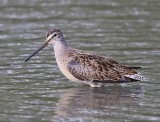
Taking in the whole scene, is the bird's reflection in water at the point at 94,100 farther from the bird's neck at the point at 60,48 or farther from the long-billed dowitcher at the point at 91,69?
the bird's neck at the point at 60,48

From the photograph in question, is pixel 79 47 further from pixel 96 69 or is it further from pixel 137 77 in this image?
pixel 137 77

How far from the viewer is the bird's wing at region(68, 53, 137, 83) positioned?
15375 millimetres

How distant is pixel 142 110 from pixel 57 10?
381 inches

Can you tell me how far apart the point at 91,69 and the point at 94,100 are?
1218mm

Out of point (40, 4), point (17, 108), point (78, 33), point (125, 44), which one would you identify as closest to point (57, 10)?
point (40, 4)

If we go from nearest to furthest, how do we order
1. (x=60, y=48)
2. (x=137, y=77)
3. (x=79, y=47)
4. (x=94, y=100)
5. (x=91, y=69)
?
(x=94, y=100) < (x=137, y=77) < (x=91, y=69) < (x=60, y=48) < (x=79, y=47)

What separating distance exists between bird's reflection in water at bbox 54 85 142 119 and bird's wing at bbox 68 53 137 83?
0.24 m

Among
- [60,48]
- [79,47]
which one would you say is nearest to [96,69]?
[60,48]

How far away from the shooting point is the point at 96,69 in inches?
609

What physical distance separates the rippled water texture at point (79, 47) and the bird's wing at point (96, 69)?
24 centimetres

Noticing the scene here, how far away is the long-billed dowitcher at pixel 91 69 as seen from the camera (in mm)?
15367

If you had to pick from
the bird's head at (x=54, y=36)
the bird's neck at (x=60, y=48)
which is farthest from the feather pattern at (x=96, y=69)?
the bird's head at (x=54, y=36)

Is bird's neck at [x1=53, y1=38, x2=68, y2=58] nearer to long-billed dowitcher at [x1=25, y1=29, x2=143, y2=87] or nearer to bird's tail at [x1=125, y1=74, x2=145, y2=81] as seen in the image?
long-billed dowitcher at [x1=25, y1=29, x2=143, y2=87]

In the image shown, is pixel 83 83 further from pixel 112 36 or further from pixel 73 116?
pixel 112 36
